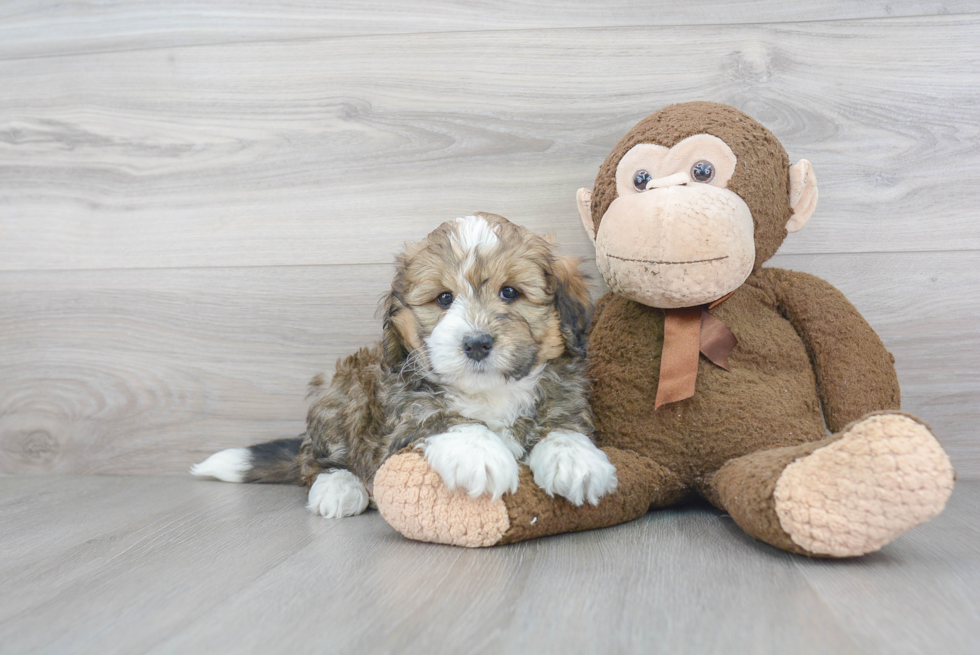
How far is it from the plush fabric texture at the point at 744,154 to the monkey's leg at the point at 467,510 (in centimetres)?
68

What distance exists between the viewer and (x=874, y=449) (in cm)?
118

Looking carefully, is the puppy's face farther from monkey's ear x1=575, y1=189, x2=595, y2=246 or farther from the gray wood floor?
the gray wood floor

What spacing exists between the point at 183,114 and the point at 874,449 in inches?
82.8

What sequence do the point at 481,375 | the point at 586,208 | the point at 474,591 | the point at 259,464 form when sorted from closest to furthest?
1. the point at 474,591
2. the point at 481,375
3. the point at 586,208
4. the point at 259,464

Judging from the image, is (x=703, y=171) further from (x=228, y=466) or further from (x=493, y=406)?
(x=228, y=466)

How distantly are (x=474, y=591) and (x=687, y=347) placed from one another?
28.8 inches

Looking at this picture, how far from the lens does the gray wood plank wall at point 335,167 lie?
200cm

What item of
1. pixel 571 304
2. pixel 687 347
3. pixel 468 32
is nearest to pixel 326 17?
pixel 468 32

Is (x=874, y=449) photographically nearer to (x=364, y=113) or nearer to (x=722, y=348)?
(x=722, y=348)

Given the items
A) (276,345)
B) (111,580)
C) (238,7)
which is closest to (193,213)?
(276,345)

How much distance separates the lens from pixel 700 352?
162 centimetres

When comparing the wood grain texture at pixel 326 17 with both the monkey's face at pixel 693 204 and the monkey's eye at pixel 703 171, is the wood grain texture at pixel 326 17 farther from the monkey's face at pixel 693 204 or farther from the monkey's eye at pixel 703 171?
the monkey's eye at pixel 703 171

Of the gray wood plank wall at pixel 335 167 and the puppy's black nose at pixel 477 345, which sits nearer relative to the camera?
the puppy's black nose at pixel 477 345

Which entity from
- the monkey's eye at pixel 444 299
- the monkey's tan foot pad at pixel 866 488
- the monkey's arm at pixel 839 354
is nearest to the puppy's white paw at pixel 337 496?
the monkey's eye at pixel 444 299
